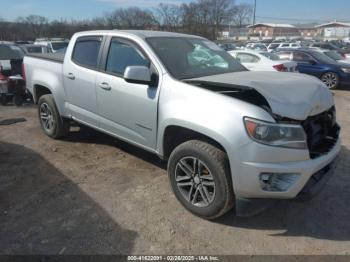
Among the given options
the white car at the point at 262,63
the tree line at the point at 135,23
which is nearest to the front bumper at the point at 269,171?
the white car at the point at 262,63

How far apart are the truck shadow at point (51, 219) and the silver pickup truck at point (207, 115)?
0.85m

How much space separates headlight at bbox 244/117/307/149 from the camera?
2877 millimetres

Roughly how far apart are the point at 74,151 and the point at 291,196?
3.57m

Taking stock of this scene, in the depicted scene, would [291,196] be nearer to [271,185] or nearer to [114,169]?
[271,185]

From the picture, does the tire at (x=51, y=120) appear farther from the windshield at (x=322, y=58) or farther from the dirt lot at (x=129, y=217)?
the windshield at (x=322, y=58)

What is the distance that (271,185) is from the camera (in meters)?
2.99

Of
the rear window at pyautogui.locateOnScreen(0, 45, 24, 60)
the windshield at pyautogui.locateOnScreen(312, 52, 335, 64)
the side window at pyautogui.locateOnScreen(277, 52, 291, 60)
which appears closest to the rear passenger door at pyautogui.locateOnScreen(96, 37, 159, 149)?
the rear window at pyautogui.locateOnScreen(0, 45, 24, 60)

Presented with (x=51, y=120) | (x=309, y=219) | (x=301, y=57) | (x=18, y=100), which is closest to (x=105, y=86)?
(x=51, y=120)

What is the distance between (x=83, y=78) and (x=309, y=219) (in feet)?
11.0

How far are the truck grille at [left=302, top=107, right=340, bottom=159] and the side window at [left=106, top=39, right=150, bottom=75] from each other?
187 cm

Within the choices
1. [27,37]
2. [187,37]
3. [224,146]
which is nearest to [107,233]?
[224,146]

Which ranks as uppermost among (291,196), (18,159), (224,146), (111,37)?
(111,37)

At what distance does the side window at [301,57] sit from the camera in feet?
44.7

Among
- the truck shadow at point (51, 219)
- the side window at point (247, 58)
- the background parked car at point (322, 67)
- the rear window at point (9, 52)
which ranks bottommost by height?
the truck shadow at point (51, 219)
